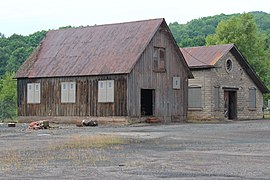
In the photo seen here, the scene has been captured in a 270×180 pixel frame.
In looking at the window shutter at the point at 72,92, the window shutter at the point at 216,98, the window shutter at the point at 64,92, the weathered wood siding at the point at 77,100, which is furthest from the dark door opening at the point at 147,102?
the window shutter at the point at 216,98

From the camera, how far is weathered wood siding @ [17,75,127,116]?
1473 inches

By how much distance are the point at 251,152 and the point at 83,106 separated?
22.9 metres

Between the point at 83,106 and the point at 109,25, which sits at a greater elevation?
the point at 109,25

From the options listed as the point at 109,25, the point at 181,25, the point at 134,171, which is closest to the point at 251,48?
the point at 109,25

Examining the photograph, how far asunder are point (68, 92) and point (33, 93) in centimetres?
349

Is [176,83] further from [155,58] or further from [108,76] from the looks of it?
[108,76]

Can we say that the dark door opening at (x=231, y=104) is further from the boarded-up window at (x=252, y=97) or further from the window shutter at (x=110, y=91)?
the window shutter at (x=110, y=91)

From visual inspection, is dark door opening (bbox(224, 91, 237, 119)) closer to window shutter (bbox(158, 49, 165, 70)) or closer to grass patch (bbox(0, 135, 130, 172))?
window shutter (bbox(158, 49, 165, 70))

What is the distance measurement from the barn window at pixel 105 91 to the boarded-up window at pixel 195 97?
11060 mm

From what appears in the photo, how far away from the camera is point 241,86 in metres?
50.1

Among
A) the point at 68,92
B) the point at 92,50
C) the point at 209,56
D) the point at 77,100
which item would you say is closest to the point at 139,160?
the point at 77,100

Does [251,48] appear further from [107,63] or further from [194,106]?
[107,63]

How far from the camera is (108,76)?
124 ft

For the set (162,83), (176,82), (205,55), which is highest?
(205,55)
